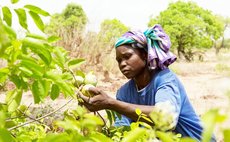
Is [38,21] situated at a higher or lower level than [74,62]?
higher

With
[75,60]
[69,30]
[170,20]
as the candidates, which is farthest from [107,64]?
[170,20]

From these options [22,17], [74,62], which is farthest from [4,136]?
[74,62]

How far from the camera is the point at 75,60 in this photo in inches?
64.6

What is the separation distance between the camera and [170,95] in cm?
235

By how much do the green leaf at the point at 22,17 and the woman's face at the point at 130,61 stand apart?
4.70 feet

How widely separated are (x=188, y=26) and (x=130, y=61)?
2650cm

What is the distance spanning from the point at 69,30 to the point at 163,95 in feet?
34.0

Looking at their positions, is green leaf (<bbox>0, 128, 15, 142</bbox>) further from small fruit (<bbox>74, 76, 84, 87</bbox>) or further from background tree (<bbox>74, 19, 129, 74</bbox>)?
background tree (<bbox>74, 19, 129, 74</bbox>)

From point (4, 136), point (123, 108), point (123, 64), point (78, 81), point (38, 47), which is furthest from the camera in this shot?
point (123, 64)

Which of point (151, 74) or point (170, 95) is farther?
point (151, 74)

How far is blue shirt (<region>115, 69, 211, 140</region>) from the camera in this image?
2.41 meters

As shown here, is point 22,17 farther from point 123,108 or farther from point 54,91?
point 123,108

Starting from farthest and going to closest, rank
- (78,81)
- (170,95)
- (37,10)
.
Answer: (170,95)
(78,81)
(37,10)

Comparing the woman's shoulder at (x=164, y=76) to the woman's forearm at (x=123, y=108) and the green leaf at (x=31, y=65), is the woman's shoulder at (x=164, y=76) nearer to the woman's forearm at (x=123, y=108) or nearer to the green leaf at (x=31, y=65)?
the woman's forearm at (x=123, y=108)
